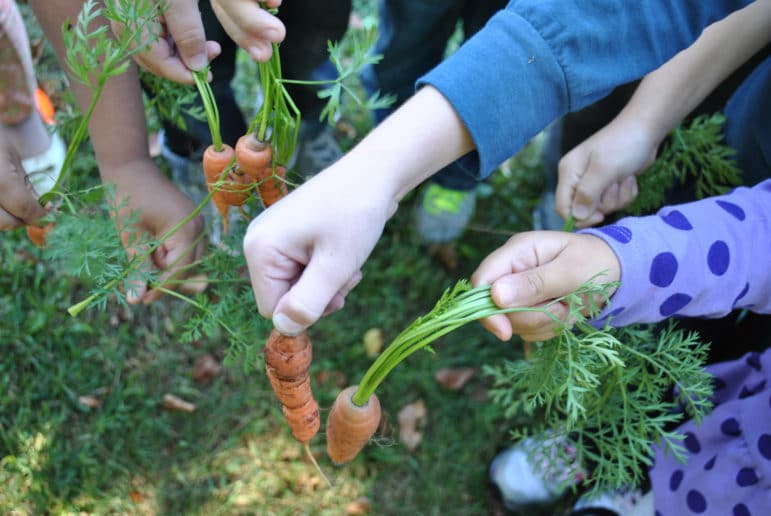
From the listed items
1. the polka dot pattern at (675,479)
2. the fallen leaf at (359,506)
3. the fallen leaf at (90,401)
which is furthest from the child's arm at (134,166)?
the polka dot pattern at (675,479)

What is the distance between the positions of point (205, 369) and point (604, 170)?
1.39 m

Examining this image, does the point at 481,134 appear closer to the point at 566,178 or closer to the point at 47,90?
the point at 566,178

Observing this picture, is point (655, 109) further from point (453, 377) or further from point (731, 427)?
point (453, 377)

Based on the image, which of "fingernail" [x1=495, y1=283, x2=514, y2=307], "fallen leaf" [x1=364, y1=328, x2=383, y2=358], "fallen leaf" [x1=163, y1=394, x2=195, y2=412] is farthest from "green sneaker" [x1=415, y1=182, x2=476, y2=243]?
"fingernail" [x1=495, y1=283, x2=514, y2=307]

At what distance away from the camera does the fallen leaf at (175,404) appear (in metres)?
1.98

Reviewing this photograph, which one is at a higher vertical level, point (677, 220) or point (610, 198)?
point (677, 220)

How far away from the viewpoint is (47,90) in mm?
2418

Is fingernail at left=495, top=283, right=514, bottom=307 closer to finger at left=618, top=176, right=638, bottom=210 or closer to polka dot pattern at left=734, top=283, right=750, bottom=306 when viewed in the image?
polka dot pattern at left=734, top=283, right=750, bottom=306

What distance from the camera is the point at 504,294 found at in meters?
1.03

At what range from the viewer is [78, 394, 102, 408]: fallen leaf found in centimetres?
194

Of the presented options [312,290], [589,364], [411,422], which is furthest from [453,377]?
[312,290]

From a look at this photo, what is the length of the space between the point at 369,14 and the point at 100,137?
196 centimetres

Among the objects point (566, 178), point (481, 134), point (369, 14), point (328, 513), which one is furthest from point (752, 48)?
point (369, 14)

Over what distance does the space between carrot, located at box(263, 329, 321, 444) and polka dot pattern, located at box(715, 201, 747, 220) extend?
865 mm
